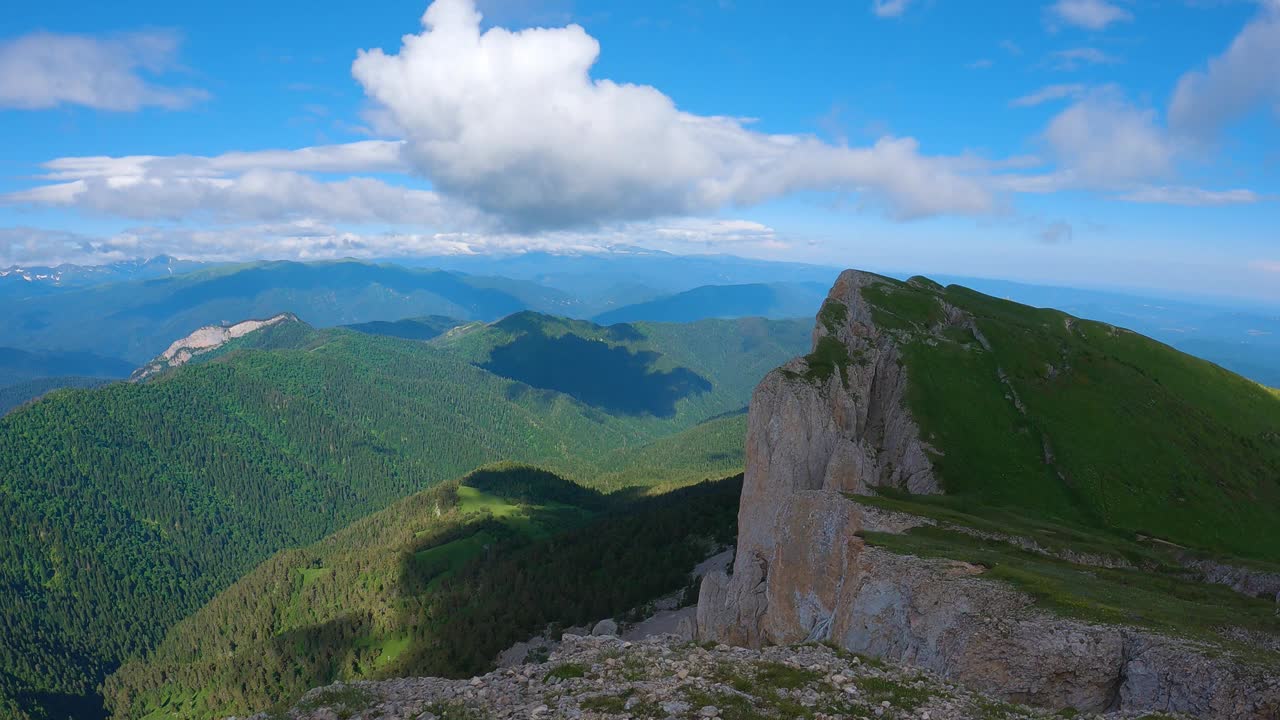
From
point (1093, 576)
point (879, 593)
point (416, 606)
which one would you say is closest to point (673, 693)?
point (879, 593)

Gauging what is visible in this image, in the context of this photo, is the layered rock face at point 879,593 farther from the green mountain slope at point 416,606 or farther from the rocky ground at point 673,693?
the green mountain slope at point 416,606

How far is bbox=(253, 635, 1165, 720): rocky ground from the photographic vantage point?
20328 mm

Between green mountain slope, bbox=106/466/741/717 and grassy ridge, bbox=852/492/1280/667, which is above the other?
grassy ridge, bbox=852/492/1280/667

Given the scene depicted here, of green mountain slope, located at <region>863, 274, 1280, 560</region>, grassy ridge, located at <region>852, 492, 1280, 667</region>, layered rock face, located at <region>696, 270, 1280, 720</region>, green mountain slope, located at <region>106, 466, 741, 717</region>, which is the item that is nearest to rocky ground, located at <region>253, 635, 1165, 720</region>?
layered rock face, located at <region>696, 270, 1280, 720</region>

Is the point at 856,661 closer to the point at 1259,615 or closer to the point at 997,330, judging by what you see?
the point at 1259,615

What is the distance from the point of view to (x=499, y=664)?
102062 millimetres

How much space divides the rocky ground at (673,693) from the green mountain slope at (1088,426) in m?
41.5

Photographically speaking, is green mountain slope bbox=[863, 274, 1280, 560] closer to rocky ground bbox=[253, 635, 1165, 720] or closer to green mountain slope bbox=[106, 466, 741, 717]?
rocky ground bbox=[253, 635, 1165, 720]

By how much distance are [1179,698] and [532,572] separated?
128m

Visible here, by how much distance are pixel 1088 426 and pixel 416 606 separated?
139 metres

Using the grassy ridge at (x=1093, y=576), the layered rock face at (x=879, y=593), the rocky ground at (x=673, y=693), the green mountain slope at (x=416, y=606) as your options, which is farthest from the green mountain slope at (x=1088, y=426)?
the green mountain slope at (x=416, y=606)

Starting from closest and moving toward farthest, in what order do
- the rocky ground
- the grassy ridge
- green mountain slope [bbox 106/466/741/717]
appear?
the rocky ground < the grassy ridge < green mountain slope [bbox 106/466/741/717]

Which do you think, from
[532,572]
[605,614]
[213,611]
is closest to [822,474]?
[605,614]

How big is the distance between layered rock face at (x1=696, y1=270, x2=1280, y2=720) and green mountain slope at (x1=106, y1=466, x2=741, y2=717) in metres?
57.1
